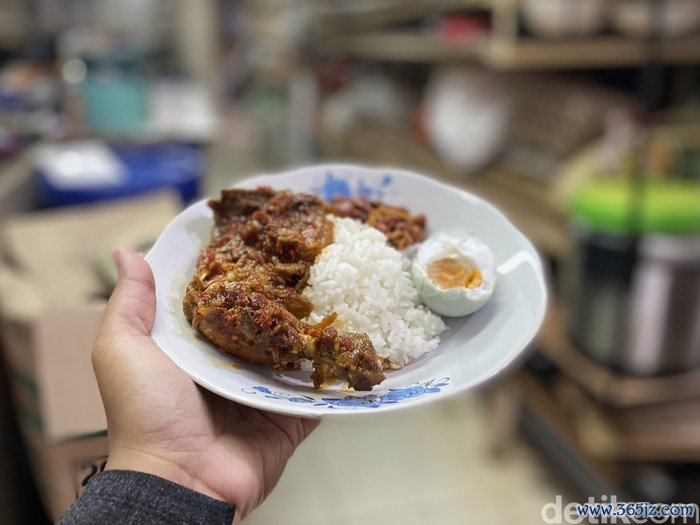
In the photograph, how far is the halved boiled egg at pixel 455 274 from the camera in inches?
24.4

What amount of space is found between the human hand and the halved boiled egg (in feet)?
0.62

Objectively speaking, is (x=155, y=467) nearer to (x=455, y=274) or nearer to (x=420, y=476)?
(x=455, y=274)

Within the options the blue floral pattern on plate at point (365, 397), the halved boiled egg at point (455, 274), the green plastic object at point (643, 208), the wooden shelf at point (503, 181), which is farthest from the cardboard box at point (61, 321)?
the green plastic object at point (643, 208)

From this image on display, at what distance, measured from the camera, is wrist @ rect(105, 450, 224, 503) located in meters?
0.50

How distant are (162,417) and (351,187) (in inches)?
11.7

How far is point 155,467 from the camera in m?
0.51

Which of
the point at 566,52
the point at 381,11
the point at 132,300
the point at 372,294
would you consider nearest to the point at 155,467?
the point at 132,300

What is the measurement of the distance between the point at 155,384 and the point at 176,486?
0.29 ft

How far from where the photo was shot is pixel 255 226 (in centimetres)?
61

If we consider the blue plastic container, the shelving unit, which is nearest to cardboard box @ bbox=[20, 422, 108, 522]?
the blue plastic container

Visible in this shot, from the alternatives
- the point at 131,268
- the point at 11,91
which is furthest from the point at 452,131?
the point at 11,91

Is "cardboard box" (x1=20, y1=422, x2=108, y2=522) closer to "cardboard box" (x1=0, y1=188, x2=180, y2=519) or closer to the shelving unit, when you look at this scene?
"cardboard box" (x1=0, y1=188, x2=180, y2=519)

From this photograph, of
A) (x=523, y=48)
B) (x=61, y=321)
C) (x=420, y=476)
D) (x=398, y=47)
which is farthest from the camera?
(x=398, y=47)

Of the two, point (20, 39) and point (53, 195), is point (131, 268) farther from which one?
point (20, 39)
